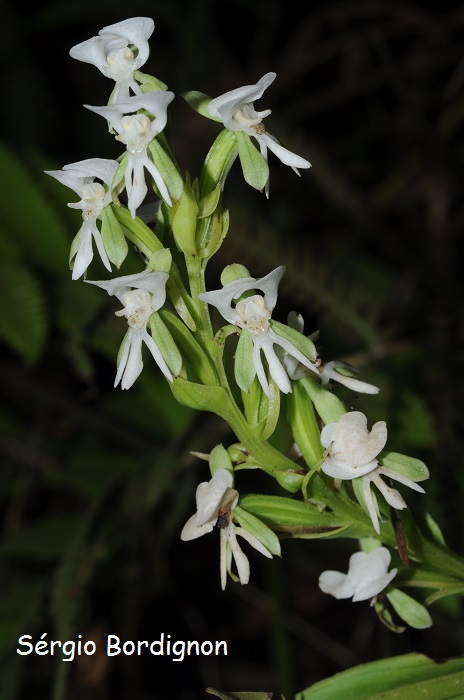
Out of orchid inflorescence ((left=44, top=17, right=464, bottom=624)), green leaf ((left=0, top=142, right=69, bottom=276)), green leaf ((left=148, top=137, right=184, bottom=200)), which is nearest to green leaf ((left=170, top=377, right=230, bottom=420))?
orchid inflorescence ((left=44, top=17, right=464, bottom=624))

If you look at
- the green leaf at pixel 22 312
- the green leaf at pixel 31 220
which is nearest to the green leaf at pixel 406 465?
the green leaf at pixel 22 312

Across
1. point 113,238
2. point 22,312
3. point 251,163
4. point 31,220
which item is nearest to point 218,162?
point 251,163

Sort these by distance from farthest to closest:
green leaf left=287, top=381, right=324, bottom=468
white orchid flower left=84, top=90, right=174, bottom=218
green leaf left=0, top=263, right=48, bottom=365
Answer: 1. green leaf left=0, top=263, right=48, bottom=365
2. green leaf left=287, top=381, right=324, bottom=468
3. white orchid flower left=84, top=90, right=174, bottom=218

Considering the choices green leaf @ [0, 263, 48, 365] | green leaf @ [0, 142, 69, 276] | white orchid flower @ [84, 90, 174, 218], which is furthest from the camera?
green leaf @ [0, 142, 69, 276]

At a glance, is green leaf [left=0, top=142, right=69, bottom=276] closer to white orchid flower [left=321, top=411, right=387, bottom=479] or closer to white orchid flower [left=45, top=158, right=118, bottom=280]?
white orchid flower [left=45, top=158, right=118, bottom=280]

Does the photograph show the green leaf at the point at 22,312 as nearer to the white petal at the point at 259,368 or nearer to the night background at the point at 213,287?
the night background at the point at 213,287

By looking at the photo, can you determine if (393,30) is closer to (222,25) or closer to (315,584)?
(222,25)

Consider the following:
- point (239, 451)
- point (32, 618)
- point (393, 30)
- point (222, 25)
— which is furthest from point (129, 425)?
point (222, 25)
